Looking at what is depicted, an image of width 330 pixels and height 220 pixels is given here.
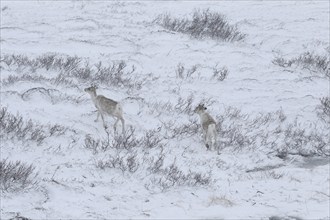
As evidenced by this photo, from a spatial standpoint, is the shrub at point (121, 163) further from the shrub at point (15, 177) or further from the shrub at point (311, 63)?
the shrub at point (311, 63)

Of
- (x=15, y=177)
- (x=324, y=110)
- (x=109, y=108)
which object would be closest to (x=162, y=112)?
(x=109, y=108)

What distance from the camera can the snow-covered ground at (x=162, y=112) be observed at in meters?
6.16

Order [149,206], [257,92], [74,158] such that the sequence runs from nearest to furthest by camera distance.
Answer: [149,206] < [74,158] < [257,92]

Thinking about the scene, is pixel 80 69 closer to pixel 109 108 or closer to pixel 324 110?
pixel 109 108

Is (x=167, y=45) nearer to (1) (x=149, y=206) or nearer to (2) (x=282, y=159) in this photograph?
(2) (x=282, y=159)

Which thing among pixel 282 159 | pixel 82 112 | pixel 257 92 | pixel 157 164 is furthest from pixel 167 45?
pixel 157 164

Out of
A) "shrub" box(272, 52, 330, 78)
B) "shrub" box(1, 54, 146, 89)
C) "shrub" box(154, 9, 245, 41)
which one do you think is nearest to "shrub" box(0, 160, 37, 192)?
"shrub" box(1, 54, 146, 89)

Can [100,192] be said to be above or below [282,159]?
above

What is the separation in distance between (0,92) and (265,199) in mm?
5107

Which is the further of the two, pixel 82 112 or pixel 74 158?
pixel 82 112

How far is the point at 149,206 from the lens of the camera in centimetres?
604

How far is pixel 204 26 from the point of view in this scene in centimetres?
1608

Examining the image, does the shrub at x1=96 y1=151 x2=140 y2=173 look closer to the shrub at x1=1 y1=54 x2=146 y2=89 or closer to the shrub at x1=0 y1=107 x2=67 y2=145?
the shrub at x1=0 y1=107 x2=67 y2=145

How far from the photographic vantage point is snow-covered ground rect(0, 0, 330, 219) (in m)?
6.16
